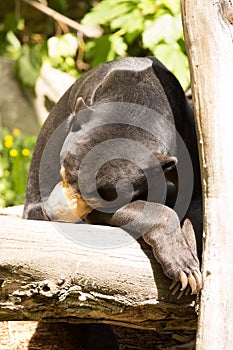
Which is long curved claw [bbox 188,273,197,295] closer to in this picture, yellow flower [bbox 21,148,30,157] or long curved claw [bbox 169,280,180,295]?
long curved claw [bbox 169,280,180,295]

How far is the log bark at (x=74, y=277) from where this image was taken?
7.91 ft

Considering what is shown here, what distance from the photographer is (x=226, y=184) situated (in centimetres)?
236

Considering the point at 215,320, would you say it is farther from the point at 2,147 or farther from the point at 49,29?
the point at 49,29

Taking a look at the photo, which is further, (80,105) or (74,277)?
(80,105)

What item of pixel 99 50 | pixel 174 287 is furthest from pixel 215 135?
pixel 99 50

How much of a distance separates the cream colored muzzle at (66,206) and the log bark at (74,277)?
0.28m

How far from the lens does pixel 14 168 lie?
5.80 m

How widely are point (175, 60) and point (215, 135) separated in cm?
262

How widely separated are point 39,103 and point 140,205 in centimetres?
447

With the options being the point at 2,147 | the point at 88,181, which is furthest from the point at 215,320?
the point at 2,147

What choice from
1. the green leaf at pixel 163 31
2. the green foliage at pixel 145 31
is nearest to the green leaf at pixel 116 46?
the green foliage at pixel 145 31

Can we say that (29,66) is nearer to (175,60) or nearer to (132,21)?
(132,21)

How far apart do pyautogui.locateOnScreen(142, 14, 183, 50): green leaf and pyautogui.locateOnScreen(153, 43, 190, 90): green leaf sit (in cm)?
5

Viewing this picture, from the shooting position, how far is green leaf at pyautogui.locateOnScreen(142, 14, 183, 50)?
495cm
